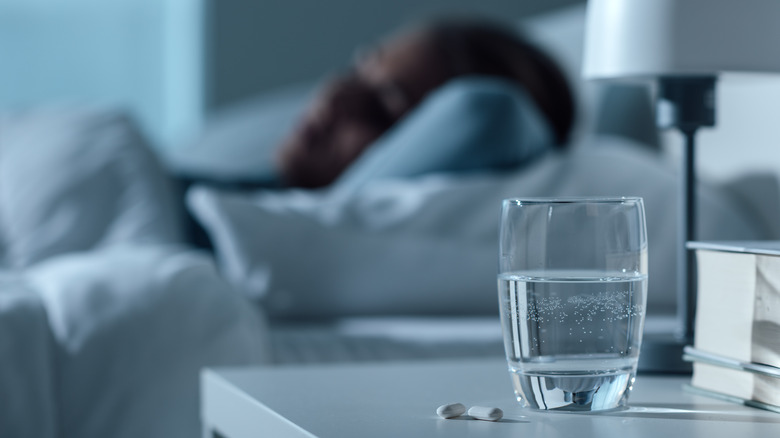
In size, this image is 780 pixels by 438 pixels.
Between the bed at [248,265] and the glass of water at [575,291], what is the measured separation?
1.92 feet

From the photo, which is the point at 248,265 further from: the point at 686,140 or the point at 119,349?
the point at 686,140

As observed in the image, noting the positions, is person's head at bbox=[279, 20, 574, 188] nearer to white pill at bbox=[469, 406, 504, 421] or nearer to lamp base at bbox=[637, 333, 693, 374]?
lamp base at bbox=[637, 333, 693, 374]

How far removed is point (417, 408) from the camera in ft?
2.03

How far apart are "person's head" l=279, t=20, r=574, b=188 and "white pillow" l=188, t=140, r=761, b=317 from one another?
0.47m

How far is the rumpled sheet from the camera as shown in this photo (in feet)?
3.41

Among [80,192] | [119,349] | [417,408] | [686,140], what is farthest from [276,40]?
[417,408]

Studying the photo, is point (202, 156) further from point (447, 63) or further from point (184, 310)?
point (184, 310)

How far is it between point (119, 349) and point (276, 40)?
94.3 inches

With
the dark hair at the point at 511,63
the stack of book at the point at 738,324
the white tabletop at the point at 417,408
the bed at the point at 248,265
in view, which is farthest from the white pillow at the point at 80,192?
the stack of book at the point at 738,324

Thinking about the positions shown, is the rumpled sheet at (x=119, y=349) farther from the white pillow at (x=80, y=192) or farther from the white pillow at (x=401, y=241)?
the white pillow at (x=80, y=192)

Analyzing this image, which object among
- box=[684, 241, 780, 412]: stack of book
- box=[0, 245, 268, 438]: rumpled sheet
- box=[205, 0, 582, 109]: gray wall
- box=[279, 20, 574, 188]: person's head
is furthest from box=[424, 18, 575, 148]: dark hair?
box=[205, 0, 582, 109]: gray wall

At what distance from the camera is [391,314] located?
126 cm

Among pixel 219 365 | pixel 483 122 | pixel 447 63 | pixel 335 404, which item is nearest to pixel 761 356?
pixel 335 404

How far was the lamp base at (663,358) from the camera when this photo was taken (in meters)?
0.77
